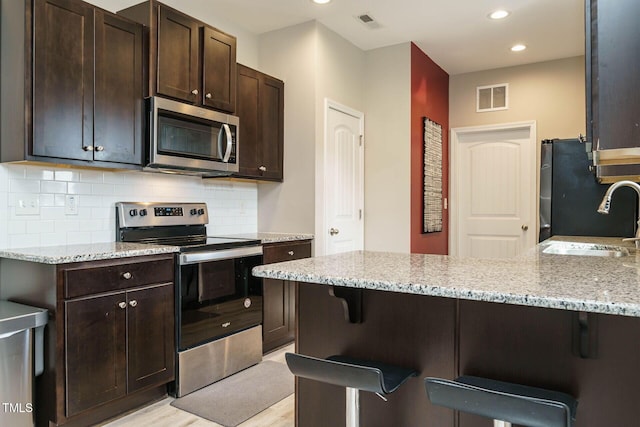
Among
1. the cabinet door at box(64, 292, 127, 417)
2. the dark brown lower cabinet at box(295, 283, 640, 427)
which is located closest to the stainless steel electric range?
the cabinet door at box(64, 292, 127, 417)

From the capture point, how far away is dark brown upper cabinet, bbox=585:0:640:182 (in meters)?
1.17

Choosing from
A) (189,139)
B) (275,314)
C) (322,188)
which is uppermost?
(189,139)

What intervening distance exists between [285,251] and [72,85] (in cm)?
186

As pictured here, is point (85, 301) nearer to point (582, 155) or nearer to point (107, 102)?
point (107, 102)

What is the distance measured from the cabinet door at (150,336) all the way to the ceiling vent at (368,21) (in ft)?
8.88

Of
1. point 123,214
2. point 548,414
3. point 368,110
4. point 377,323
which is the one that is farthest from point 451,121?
point 548,414

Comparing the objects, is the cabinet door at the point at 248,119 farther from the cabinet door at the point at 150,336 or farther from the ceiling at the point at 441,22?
the cabinet door at the point at 150,336

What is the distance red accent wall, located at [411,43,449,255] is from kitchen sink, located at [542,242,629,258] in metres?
1.65

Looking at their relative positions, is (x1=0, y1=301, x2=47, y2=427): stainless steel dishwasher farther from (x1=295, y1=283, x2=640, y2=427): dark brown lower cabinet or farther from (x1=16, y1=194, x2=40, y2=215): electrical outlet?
(x1=295, y1=283, x2=640, y2=427): dark brown lower cabinet

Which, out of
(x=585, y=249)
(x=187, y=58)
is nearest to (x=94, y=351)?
(x=187, y=58)

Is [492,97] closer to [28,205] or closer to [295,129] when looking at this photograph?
[295,129]

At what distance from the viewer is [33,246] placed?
2.56m

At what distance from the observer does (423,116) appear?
470 cm

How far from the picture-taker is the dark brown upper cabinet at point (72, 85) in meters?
2.26
